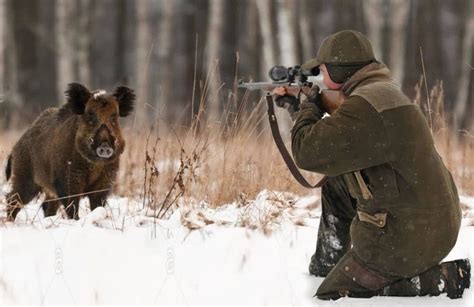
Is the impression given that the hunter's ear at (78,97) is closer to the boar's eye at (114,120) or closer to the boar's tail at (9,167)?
the boar's eye at (114,120)

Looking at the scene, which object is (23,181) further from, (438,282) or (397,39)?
(397,39)

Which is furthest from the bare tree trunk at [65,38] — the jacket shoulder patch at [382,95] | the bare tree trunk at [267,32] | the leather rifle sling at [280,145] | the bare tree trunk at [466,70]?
the jacket shoulder patch at [382,95]

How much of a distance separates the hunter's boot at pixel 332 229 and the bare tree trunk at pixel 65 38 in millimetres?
14193

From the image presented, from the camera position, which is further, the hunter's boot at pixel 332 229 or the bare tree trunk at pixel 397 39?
the bare tree trunk at pixel 397 39

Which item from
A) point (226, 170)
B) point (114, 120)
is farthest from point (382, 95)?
point (226, 170)

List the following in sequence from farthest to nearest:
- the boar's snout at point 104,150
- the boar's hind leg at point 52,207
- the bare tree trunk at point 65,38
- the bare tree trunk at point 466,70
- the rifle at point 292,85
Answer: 1. the bare tree trunk at point 466,70
2. the bare tree trunk at point 65,38
3. the boar's hind leg at point 52,207
4. the boar's snout at point 104,150
5. the rifle at point 292,85

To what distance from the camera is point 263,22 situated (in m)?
17.8

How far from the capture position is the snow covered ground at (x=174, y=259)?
389 centimetres

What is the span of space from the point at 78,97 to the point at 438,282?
3.21 meters

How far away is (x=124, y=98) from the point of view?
614 cm

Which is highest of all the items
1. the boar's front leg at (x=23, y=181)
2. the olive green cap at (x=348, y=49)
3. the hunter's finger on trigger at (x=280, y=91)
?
the olive green cap at (x=348, y=49)

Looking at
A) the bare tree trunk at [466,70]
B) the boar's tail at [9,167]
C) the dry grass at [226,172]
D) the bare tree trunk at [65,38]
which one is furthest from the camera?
the bare tree trunk at [466,70]

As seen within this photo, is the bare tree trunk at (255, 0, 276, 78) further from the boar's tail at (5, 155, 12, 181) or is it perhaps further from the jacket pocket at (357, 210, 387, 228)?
the jacket pocket at (357, 210, 387, 228)

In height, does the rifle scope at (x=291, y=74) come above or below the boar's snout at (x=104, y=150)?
above
